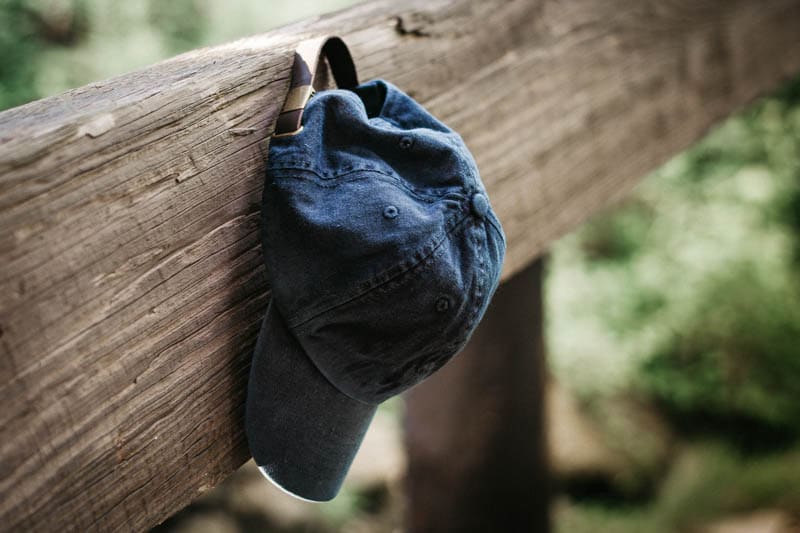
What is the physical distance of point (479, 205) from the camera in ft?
2.96

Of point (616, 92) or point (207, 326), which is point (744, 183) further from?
point (207, 326)

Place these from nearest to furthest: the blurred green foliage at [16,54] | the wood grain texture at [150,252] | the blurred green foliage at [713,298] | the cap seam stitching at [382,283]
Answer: the wood grain texture at [150,252], the cap seam stitching at [382,283], the blurred green foliage at [16,54], the blurred green foliage at [713,298]

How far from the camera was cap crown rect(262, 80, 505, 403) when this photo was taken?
84 centimetres

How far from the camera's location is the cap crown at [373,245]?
0.84 meters

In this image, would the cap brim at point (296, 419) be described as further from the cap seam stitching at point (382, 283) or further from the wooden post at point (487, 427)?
the wooden post at point (487, 427)

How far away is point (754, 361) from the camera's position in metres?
5.14

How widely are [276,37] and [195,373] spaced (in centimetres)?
47

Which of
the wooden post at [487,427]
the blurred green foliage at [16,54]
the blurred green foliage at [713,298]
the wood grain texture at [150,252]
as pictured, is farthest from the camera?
the blurred green foliage at [713,298]

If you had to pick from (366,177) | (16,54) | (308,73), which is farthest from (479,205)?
(16,54)

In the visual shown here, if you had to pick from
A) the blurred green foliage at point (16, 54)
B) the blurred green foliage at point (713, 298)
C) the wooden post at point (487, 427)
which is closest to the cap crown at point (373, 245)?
the wooden post at point (487, 427)

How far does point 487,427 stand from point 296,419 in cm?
142

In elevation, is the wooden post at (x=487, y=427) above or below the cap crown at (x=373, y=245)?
below

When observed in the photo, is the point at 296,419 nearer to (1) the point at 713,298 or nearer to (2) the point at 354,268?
(2) the point at 354,268

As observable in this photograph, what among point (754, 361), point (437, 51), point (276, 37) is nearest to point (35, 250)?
point (276, 37)
